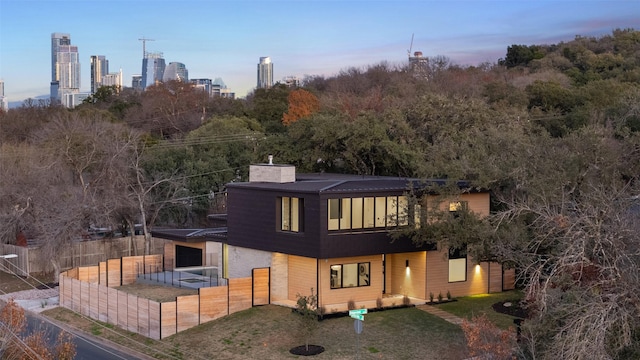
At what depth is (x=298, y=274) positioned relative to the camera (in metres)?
35.8

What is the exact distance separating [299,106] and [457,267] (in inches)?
1837

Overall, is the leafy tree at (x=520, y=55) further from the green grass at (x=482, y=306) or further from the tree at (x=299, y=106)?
the green grass at (x=482, y=306)

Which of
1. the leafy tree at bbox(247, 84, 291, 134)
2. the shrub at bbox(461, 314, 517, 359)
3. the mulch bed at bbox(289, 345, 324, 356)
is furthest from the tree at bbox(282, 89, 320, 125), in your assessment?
the shrub at bbox(461, 314, 517, 359)

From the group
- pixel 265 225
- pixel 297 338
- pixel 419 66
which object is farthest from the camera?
pixel 419 66

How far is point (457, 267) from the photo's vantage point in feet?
123

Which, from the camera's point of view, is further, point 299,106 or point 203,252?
point 299,106

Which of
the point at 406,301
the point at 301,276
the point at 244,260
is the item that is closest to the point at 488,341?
the point at 406,301

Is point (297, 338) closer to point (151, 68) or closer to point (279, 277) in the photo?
point (279, 277)

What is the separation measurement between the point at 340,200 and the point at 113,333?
11.0 m

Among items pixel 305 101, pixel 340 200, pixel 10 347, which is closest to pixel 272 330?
pixel 340 200

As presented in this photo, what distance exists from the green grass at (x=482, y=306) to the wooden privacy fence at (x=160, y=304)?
817cm

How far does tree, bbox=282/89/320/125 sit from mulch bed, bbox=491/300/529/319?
1754 inches

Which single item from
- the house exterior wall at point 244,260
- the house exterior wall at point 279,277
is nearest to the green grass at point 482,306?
the house exterior wall at point 279,277

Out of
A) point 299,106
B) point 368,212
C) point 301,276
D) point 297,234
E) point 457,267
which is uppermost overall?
point 299,106
